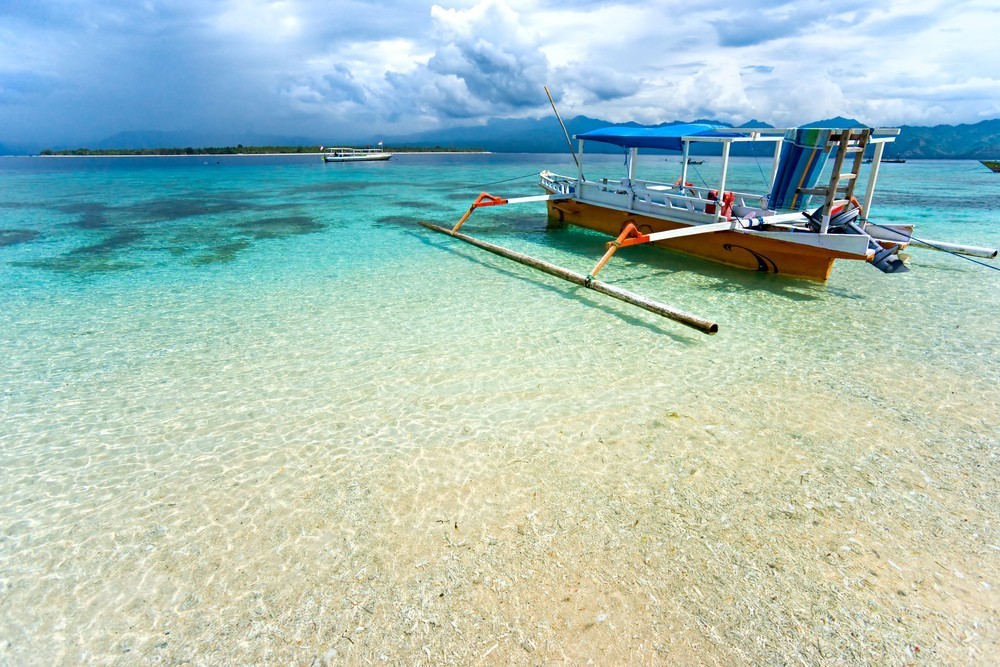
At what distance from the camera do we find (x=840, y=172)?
398 inches

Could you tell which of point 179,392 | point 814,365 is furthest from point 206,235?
point 814,365

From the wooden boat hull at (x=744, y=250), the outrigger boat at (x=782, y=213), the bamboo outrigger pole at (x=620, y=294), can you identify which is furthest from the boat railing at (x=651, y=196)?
the bamboo outrigger pole at (x=620, y=294)

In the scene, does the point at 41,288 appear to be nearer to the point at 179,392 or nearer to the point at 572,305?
the point at 179,392

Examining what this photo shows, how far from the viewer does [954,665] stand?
10.3 ft

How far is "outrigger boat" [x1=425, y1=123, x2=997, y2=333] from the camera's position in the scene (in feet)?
32.4

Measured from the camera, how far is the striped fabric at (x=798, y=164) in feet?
32.9

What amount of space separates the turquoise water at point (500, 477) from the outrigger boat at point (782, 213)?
105cm

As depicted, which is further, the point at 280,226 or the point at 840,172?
the point at 280,226

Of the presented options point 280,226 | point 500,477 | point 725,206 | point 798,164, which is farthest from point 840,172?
point 280,226

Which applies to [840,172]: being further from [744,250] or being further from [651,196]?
[651,196]

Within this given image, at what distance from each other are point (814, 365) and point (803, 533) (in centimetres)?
397

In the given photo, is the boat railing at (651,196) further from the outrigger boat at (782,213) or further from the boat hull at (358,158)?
the boat hull at (358,158)

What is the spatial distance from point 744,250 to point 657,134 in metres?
3.92

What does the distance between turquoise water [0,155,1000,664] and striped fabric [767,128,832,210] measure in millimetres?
2303
